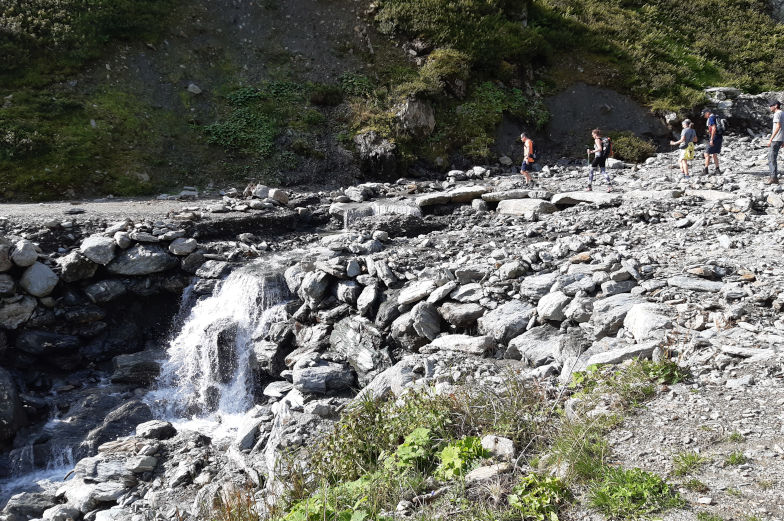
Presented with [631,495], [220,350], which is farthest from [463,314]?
[220,350]

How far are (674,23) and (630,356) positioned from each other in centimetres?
3170

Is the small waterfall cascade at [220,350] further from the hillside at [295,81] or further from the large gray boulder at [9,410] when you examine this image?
the hillside at [295,81]

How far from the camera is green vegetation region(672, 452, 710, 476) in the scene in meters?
3.98

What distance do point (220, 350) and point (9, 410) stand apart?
414cm

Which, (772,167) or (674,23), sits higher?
(674,23)

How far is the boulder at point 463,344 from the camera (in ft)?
26.4

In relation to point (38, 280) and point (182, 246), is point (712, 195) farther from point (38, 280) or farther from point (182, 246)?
point (38, 280)

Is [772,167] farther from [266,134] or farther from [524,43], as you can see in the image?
[266,134]

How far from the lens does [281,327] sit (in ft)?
37.2

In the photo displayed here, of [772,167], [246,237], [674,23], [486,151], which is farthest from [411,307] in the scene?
[674,23]

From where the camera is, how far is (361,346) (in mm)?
9797

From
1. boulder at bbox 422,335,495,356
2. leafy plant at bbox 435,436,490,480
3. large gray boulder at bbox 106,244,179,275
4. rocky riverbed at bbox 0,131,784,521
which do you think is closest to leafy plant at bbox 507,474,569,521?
rocky riverbed at bbox 0,131,784,521

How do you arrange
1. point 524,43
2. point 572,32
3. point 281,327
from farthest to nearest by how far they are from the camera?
point 572,32 → point 524,43 → point 281,327

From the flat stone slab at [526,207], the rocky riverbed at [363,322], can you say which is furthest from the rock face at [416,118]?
the flat stone slab at [526,207]
